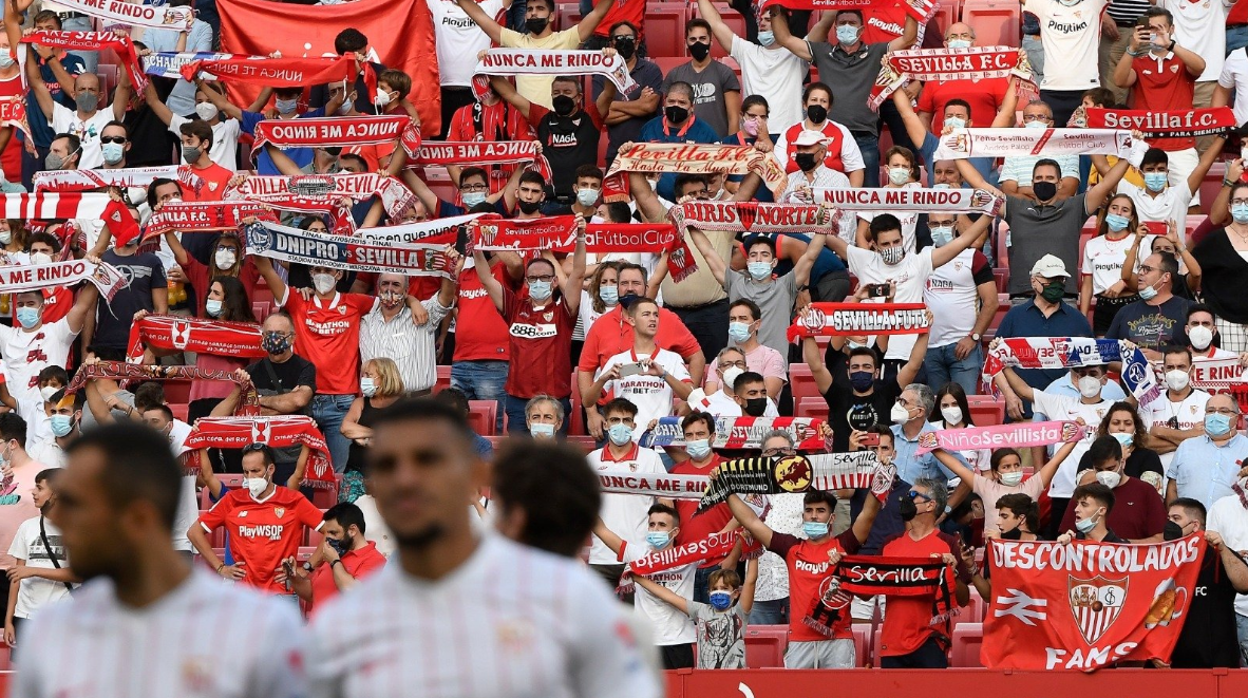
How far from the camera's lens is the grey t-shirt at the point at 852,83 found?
608 inches

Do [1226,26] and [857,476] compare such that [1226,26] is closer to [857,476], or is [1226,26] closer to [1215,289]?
[1215,289]

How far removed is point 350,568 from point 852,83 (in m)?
6.53

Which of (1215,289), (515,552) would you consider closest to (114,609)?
(515,552)

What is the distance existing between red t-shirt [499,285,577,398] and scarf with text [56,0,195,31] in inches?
185

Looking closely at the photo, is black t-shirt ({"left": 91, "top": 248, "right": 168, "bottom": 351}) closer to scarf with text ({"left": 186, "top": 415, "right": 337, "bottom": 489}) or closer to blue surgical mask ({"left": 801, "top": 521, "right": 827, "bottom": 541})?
scarf with text ({"left": 186, "top": 415, "right": 337, "bottom": 489})

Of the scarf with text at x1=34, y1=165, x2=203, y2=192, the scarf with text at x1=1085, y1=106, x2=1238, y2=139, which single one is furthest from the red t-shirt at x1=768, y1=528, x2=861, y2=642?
the scarf with text at x1=34, y1=165, x2=203, y2=192

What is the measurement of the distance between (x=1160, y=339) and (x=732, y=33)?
4.92 m

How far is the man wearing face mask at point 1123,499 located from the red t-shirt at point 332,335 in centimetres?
474

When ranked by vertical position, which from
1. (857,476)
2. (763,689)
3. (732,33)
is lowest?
(763,689)

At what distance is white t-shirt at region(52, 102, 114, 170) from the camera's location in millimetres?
15648

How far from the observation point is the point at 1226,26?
16359 mm

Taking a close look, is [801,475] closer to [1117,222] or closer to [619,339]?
[619,339]

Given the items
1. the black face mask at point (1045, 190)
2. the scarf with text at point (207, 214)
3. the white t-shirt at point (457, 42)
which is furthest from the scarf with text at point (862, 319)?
the white t-shirt at point (457, 42)

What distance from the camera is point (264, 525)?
448 inches
